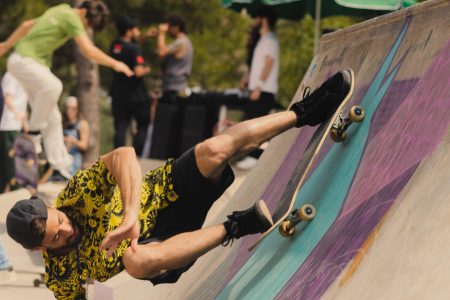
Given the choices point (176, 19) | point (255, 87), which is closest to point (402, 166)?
point (255, 87)

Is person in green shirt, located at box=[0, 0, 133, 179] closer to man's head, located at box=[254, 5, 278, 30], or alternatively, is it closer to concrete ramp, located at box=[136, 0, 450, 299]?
man's head, located at box=[254, 5, 278, 30]

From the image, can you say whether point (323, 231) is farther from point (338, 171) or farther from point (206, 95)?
point (206, 95)

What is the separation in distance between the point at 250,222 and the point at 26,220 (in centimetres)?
107

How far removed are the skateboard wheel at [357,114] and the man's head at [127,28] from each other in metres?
7.42

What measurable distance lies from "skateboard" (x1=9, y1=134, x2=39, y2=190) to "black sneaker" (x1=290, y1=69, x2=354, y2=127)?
5.48 m

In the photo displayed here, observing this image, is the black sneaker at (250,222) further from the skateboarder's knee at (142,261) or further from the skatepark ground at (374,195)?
the skateboarder's knee at (142,261)

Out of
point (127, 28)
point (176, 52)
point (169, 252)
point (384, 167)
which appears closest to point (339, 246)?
point (384, 167)

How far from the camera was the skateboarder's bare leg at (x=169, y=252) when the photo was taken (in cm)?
432

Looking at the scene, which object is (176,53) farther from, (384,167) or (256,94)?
(384,167)

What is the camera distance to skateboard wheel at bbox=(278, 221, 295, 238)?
4.61 metres

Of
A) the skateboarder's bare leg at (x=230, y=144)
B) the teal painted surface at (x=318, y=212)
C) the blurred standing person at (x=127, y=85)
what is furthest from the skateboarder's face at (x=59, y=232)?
the blurred standing person at (x=127, y=85)

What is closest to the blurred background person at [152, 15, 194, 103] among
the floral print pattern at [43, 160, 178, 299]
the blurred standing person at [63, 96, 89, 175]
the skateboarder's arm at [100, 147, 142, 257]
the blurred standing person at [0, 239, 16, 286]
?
the blurred standing person at [63, 96, 89, 175]

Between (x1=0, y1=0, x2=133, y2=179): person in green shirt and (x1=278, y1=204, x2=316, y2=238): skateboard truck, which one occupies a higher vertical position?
(x1=278, y1=204, x2=316, y2=238): skateboard truck

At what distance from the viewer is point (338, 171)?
468 centimetres
